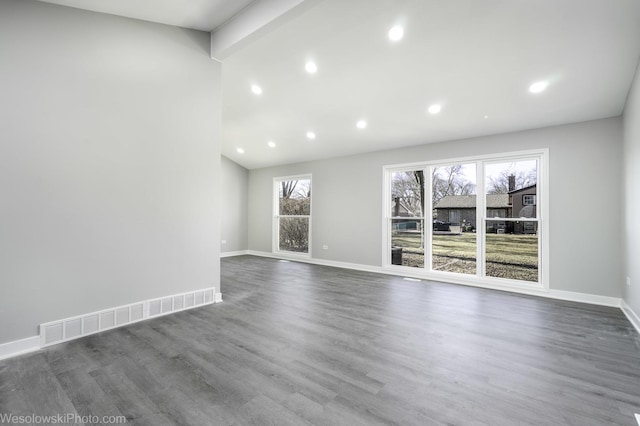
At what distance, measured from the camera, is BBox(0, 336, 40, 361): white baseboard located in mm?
2344

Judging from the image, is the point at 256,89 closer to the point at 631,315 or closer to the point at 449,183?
the point at 449,183

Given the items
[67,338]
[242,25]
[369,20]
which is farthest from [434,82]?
[67,338]

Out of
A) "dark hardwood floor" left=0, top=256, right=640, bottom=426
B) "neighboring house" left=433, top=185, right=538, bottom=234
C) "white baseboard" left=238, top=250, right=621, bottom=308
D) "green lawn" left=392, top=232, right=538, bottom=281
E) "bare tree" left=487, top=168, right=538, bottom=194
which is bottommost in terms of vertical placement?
"dark hardwood floor" left=0, top=256, right=640, bottom=426

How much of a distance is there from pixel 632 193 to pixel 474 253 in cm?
219

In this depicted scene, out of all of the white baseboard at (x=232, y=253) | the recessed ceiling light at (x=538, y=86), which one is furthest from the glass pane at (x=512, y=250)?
the white baseboard at (x=232, y=253)

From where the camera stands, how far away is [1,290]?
236 centimetres

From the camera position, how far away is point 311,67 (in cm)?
389

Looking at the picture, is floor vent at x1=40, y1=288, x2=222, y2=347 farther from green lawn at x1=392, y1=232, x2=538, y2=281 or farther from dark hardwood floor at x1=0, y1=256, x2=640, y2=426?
green lawn at x1=392, y1=232, x2=538, y2=281

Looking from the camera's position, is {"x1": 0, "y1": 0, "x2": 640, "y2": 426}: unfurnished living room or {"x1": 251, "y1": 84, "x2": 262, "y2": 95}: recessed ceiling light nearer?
{"x1": 0, "y1": 0, "x2": 640, "y2": 426}: unfurnished living room

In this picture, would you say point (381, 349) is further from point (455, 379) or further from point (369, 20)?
point (369, 20)

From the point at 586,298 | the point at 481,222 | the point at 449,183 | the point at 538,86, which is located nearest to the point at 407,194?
the point at 449,183

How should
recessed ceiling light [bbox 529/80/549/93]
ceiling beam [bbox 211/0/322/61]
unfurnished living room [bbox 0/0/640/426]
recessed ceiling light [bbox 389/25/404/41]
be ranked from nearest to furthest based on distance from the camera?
1. unfurnished living room [bbox 0/0/640/426]
2. ceiling beam [bbox 211/0/322/61]
3. recessed ceiling light [bbox 389/25/404/41]
4. recessed ceiling light [bbox 529/80/549/93]

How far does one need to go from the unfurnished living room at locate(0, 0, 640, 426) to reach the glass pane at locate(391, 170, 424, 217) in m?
0.46

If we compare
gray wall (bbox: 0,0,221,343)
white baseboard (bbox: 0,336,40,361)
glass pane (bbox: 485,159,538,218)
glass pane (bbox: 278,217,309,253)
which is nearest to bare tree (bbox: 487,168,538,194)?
glass pane (bbox: 485,159,538,218)
